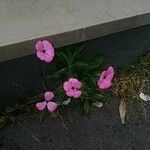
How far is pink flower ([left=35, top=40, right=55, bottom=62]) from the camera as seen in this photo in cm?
296

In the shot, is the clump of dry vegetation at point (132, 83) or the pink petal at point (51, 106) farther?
the clump of dry vegetation at point (132, 83)

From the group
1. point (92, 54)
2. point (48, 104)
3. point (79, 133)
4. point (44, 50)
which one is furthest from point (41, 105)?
point (92, 54)

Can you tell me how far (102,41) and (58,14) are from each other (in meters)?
0.49

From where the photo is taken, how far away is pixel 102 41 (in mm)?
3459

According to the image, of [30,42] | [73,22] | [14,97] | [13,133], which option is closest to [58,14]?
[73,22]

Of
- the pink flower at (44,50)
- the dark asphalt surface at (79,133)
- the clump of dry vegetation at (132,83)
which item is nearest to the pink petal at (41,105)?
the dark asphalt surface at (79,133)

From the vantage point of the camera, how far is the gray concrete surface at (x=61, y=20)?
2.99 meters

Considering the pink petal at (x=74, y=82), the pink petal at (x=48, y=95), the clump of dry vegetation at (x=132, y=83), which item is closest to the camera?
the pink petal at (x=74, y=82)

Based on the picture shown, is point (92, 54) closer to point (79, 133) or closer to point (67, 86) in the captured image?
point (67, 86)

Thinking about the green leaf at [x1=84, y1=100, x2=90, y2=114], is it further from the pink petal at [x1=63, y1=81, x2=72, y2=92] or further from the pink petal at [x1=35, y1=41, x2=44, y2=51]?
the pink petal at [x1=35, y1=41, x2=44, y2=51]

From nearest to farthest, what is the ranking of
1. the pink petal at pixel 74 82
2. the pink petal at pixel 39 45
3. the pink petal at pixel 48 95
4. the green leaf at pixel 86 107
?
the pink petal at pixel 39 45, the pink petal at pixel 74 82, the pink petal at pixel 48 95, the green leaf at pixel 86 107

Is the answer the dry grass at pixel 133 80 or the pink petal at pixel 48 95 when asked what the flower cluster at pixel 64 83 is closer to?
the pink petal at pixel 48 95

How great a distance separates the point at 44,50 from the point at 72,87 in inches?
16.1

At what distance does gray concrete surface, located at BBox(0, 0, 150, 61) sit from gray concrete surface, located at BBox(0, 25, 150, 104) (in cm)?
16
